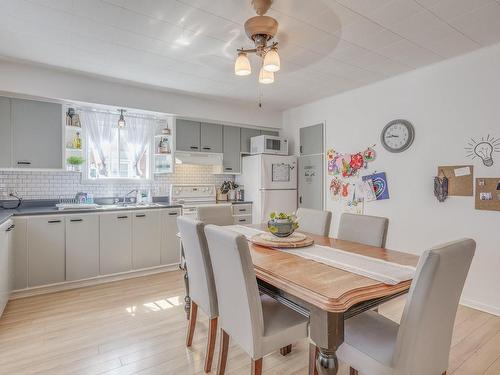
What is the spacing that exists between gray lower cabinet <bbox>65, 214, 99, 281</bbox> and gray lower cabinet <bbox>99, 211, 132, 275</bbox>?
0.20ft

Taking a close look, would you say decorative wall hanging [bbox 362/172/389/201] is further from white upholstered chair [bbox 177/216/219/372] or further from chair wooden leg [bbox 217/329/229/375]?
chair wooden leg [bbox 217/329/229/375]

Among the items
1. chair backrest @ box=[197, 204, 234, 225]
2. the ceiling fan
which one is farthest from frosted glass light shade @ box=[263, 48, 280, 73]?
chair backrest @ box=[197, 204, 234, 225]

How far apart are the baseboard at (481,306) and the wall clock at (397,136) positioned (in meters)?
1.64

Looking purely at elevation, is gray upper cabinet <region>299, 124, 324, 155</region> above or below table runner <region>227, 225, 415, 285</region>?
above

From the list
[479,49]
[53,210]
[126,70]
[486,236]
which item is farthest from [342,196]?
[53,210]

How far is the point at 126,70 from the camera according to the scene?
3.14 m

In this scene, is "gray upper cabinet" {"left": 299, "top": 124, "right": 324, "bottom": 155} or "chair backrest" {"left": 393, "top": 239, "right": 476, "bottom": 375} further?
"gray upper cabinet" {"left": 299, "top": 124, "right": 324, "bottom": 155}

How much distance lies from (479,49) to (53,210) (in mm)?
4519

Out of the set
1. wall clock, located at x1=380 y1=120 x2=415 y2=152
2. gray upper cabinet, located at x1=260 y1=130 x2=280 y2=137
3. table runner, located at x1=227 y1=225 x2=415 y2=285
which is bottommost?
table runner, located at x1=227 y1=225 x2=415 y2=285

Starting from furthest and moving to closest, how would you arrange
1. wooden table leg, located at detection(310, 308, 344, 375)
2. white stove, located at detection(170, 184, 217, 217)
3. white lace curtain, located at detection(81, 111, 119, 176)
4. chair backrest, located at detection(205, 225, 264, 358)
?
white stove, located at detection(170, 184, 217, 217)
white lace curtain, located at detection(81, 111, 119, 176)
chair backrest, located at detection(205, 225, 264, 358)
wooden table leg, located at detection(310, 308, 344, 375)

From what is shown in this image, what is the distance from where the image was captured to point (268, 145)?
14.8 feet

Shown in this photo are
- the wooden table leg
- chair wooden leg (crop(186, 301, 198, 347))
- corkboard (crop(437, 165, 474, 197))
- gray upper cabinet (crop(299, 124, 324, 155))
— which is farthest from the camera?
gray upper cabinet (crop(299, 124, 324, 155))

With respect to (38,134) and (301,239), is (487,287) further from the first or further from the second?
(38,134)

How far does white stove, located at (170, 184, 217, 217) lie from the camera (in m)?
4.08
